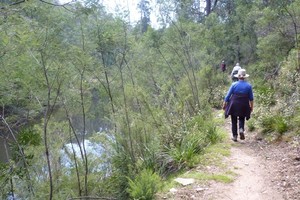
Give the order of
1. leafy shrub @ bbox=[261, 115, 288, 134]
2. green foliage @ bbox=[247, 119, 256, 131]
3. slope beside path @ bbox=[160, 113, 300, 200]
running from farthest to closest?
green foliage @ bbox=[247, 119, 256, 131]
leafy shrub @ bbox=[261, 115, 288, 134]
slope beside path @ bbox=[160, 113, 300, 200]

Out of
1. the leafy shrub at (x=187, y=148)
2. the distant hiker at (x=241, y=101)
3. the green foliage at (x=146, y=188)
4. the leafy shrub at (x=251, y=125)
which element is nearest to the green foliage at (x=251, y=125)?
the leafy shrub at (x=251, y=125)

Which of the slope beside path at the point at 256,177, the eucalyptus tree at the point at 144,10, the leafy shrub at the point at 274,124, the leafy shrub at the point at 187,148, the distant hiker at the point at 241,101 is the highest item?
the eucalyptus tree at the point at 144,10

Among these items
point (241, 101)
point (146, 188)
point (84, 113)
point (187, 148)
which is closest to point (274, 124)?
point (241, 101)

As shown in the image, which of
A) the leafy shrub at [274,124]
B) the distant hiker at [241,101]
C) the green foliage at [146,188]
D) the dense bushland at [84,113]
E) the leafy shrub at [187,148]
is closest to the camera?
the green foliage at [146,188]

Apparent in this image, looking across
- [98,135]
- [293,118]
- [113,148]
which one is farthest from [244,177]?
[98,135]

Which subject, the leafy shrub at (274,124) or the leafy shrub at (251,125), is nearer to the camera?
the leafy shrub at (274,124)

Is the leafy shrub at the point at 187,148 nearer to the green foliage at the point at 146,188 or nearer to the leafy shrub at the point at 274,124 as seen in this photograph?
the green foliage at the point at 146,188

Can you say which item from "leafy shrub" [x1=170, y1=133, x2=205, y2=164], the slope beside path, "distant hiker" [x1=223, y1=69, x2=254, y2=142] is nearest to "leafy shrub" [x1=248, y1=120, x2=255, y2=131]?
"distant hiker" [x1=223, y1=69, x2=254, y2=142]

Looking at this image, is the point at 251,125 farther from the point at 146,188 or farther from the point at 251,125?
the point at 146,188

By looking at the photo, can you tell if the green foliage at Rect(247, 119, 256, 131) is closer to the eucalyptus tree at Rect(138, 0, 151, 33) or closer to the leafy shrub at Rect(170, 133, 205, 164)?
the leafy shrub at Rect(170, 133, 205, 164)

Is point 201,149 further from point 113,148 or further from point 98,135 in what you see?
point 98,135

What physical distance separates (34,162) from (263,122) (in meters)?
5.42

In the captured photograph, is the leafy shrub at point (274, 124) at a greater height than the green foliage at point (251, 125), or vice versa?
the leafy shrub at point (274, 124)

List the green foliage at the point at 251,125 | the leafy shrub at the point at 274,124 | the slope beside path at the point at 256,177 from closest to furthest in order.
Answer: the slope beside path at the point at 256,177, the leafy shrub at the point at 274,124, the green foliage at the point at 251,125
